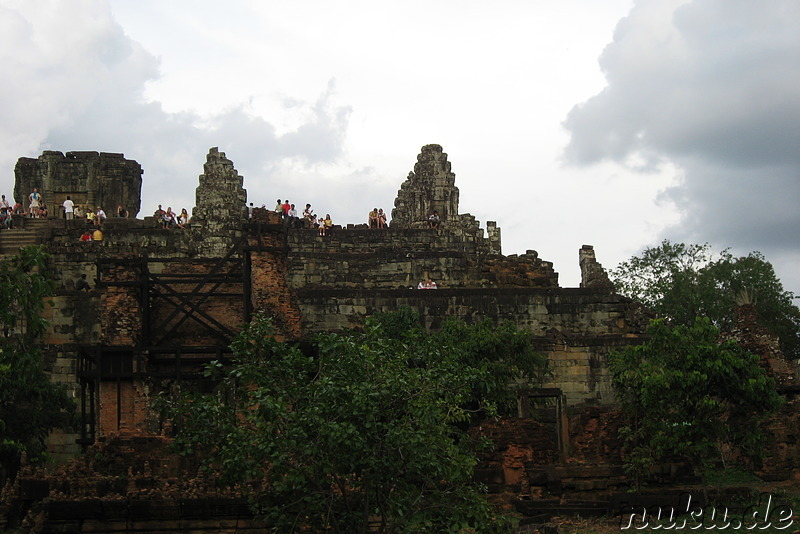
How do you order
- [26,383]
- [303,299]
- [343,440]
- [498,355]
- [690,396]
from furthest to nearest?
1. [303,299]
2. [498,355]
3. [26,383]
4. [690,396]
5. [343,440]

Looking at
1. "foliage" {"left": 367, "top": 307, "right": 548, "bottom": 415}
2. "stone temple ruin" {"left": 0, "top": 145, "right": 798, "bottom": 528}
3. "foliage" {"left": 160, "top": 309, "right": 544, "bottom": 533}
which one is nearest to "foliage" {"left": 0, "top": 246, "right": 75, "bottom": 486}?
"stone temple ruin" {"left": 0, "top": 145, "right": 798, "bottom": 528}

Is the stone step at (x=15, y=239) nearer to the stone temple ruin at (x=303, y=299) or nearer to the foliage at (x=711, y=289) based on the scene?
the stone temple ruin at (x=303, y=299)

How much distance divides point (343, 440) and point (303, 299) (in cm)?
2210

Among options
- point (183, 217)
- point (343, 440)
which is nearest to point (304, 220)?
point (183, 217)

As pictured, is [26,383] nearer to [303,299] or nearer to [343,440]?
[303,299]

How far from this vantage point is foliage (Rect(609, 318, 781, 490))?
28.9 metres

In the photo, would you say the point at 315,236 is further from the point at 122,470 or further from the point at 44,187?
the point at 122,470

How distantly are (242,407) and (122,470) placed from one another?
499cm

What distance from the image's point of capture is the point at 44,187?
64875 mm

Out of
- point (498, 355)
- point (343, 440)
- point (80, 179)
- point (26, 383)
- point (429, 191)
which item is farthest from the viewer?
point (80, 179)

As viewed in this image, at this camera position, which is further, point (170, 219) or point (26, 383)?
point (170, 219)

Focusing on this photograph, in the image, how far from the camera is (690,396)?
29359 millimetres

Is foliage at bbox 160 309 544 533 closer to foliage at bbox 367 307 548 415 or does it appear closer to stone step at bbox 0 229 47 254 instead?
foliage at bbox 367 307 548 415

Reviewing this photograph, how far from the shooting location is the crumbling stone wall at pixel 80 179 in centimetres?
6419
